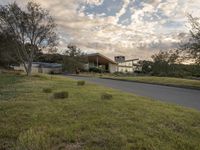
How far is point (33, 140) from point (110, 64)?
74595mm

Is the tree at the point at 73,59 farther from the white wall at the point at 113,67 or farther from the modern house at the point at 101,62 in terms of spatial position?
the white wall at the point at 113,67

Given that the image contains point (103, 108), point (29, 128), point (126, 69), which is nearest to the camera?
point (29, 128)

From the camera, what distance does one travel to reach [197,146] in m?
5.72

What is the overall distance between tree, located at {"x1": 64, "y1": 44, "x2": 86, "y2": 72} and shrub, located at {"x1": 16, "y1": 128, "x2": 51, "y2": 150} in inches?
2146

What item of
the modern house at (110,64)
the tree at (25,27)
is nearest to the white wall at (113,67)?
the modern house at (110,64)

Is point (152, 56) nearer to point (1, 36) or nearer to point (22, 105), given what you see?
point (1, 36)

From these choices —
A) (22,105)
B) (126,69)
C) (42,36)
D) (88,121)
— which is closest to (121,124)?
(88,121)

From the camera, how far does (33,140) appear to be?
5.64 metres

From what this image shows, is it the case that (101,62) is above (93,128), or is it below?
above

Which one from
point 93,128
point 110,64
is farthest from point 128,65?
point 93,128

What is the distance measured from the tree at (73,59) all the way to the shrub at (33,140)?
54516 millimetres

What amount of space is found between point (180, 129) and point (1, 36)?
27885 millimetres

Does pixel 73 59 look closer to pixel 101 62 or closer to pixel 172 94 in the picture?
pixel 101 62

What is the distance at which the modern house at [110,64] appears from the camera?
2967 inches
